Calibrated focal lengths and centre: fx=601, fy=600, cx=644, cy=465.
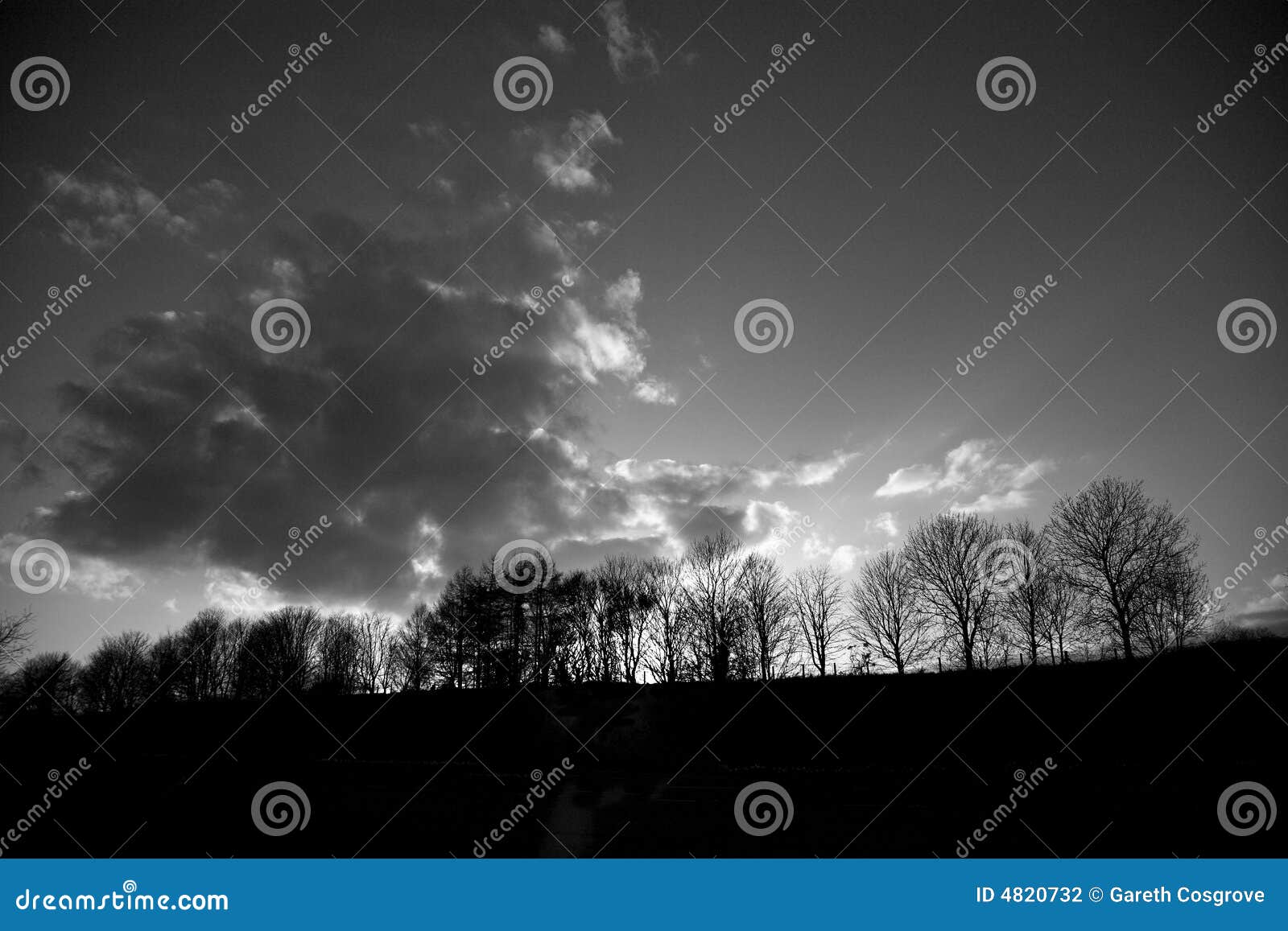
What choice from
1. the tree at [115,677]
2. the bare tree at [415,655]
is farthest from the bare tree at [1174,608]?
the tree at [115,677]

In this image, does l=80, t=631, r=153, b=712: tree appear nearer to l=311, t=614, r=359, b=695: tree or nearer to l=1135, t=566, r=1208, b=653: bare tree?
l=311, t=614, r=359, b=695: tree

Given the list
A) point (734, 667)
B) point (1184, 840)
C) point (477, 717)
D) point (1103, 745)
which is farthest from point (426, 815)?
point (734, 667)

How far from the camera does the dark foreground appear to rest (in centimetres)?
1180

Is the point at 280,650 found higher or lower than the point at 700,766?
higher

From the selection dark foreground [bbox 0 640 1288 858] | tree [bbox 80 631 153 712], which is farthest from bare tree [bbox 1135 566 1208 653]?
tree [bbox 80 631 153 712]

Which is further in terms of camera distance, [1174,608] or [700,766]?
[1174,608]

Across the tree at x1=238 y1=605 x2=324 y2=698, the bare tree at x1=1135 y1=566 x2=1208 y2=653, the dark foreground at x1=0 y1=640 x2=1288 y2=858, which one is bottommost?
the dark foreground at x1=0 y1=640 x2=1288 y2=858

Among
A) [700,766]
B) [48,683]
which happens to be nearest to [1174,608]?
[700,766]

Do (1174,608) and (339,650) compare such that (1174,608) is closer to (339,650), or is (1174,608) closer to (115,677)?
(339,650)

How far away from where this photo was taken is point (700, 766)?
993 inches

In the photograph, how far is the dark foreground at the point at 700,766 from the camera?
11797 mm

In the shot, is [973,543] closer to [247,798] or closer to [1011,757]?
[1011,757]

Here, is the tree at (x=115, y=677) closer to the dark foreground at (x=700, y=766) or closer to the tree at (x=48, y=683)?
the tree at (x=48, y=683)

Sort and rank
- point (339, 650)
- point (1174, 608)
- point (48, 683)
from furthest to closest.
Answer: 1. point (339, 650)
2. point (48, 683)
3. point (1174, 608)
